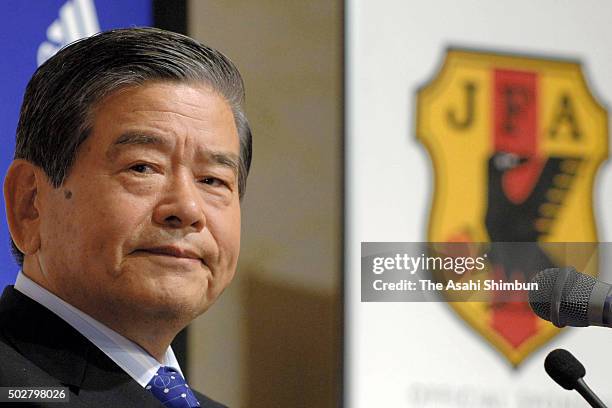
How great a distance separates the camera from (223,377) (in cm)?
218

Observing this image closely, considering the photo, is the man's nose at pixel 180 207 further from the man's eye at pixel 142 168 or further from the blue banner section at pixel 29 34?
the blue banner section at pixel 29 34

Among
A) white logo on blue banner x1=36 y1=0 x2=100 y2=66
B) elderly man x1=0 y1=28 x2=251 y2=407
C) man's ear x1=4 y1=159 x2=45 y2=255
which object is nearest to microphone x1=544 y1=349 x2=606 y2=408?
elderly man x1=0 y1=28 x2=251 y2=407

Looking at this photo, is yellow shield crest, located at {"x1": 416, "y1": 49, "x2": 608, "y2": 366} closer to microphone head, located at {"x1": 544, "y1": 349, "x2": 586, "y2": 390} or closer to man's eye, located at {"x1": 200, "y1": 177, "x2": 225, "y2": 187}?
man's eye, located at {"x1": 200, "y1": 177, "x2": 225, "y2": 187}

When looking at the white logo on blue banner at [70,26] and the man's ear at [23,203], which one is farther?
the white logo on blue banner at [70,26]

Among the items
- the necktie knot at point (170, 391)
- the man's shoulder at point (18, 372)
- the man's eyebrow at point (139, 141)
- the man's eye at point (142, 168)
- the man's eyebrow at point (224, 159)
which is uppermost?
the man's eyebrow at point (139, 141)

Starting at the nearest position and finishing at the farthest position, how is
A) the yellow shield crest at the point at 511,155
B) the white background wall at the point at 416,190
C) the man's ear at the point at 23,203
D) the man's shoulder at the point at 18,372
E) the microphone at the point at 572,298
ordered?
the microphone at the point at 572,298 < the man's shoulder at the point at 18,372 < the man's ear at the point at 23,203 < the white background wall at the point at 416,190 < the yellow shield crest at the point at 511,155

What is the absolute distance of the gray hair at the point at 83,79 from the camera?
5.16 ft

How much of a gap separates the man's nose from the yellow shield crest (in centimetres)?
90

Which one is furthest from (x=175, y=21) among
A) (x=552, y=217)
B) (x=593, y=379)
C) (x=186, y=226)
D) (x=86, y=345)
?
(x=593, y=379)

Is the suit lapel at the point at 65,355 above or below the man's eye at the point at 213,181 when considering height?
below

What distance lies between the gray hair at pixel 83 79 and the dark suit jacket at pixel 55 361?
0.68 feet

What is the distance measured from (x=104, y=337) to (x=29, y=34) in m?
0.66

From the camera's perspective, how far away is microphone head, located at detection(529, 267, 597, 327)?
4.40 ft

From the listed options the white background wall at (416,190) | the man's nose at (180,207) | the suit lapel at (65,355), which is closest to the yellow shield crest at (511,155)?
the white background wall at (416,190)
